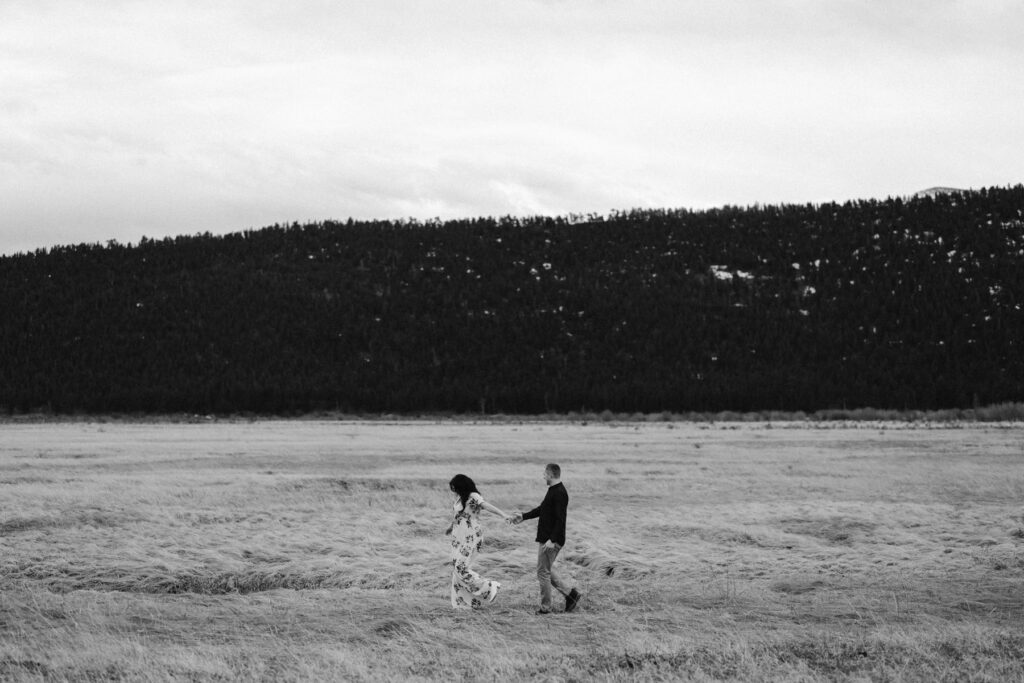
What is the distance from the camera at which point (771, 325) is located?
160500mm

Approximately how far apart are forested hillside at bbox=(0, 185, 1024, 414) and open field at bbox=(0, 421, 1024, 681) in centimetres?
10638

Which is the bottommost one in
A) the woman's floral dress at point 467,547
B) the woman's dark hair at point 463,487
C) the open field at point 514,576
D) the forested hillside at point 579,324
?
the open field at point 514,576

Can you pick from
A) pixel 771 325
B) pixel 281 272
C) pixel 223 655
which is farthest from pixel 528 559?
pixel 281 272

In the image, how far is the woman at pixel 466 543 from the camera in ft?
50.6

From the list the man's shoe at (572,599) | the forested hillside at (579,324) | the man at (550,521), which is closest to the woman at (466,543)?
the man at (550,521)

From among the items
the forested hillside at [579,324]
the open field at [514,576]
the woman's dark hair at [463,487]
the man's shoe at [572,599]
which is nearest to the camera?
the open field at [514,576]

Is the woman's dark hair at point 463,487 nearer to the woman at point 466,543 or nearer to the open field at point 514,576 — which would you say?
the woman at point 466,543

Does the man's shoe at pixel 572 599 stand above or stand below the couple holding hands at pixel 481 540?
below

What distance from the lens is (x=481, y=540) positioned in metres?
15.8

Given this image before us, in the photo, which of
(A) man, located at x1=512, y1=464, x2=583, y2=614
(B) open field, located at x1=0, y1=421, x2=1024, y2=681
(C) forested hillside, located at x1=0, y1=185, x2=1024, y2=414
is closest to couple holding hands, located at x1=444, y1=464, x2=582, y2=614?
(A) man, located at x1=512, y1=464, x2=583, y2=614

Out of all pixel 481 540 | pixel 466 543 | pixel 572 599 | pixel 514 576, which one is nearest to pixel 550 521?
pixel 481 540

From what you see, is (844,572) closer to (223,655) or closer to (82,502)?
(223,655)

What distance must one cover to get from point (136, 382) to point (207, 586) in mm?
149582

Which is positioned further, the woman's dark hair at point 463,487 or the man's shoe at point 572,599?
the man's shoe at point 572,599
